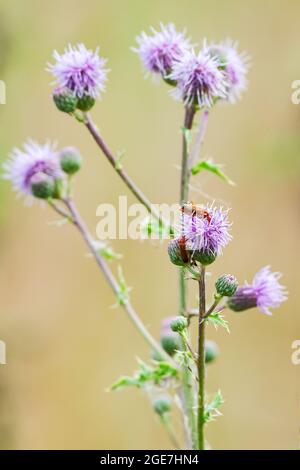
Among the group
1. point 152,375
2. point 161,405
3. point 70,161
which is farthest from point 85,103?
point 161,405

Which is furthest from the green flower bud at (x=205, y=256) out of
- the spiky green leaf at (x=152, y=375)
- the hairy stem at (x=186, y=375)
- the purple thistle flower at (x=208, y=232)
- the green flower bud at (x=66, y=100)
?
the green flower bud at (x=66, y=100)

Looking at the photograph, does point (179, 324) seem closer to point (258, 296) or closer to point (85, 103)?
point (258, 296)

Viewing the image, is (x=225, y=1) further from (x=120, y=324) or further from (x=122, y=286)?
(x=122, y=286)

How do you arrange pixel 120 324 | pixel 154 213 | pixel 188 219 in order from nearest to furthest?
pixel 188 219 < pixel 154 213 < pixel 120 324

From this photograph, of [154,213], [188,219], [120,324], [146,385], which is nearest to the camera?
[188,219]

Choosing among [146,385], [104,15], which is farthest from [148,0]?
[146,385]

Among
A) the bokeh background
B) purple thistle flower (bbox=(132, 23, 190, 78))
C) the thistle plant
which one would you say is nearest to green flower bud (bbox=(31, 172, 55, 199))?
the thistle plant

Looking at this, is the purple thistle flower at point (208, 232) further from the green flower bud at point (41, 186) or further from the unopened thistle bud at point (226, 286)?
the green flower bud at point (41, 186)
